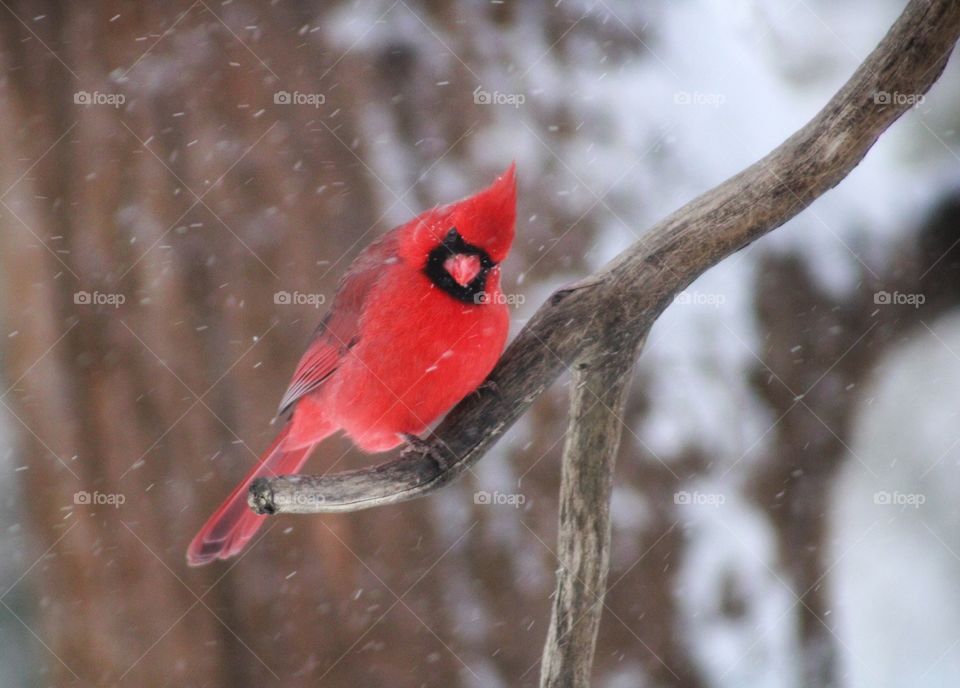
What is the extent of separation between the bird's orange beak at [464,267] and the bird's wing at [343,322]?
0.47ft

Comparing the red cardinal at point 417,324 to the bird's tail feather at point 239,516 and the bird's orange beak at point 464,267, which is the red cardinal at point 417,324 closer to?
the bird's orange beak at point 464,267

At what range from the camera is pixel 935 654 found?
200 centimetres

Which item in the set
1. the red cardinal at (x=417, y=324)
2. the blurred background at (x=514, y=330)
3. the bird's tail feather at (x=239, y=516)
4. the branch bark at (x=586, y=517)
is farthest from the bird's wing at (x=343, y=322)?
the blurred background at (x=514, y=330)

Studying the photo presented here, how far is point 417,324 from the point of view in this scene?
4.15 ft

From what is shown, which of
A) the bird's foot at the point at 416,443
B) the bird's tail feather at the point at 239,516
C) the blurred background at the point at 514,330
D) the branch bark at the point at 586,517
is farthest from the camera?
the blurred background at the point at 514,330

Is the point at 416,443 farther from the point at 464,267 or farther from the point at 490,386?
the point at 464,267

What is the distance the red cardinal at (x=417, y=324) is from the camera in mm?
1203

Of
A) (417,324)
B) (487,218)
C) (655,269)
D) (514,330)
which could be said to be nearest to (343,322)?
(417,324)

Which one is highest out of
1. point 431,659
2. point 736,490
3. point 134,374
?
point 134,374

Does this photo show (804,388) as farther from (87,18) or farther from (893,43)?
(87,18)

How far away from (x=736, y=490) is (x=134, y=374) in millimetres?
1456

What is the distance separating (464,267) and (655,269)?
325mm

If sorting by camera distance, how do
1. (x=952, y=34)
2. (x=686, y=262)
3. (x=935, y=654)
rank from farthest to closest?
(x=935, y=654) → (x=686, y=262) → (x=952, y=34)

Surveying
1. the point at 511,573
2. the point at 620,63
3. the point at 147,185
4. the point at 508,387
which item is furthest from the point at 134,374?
the point at 620,63
